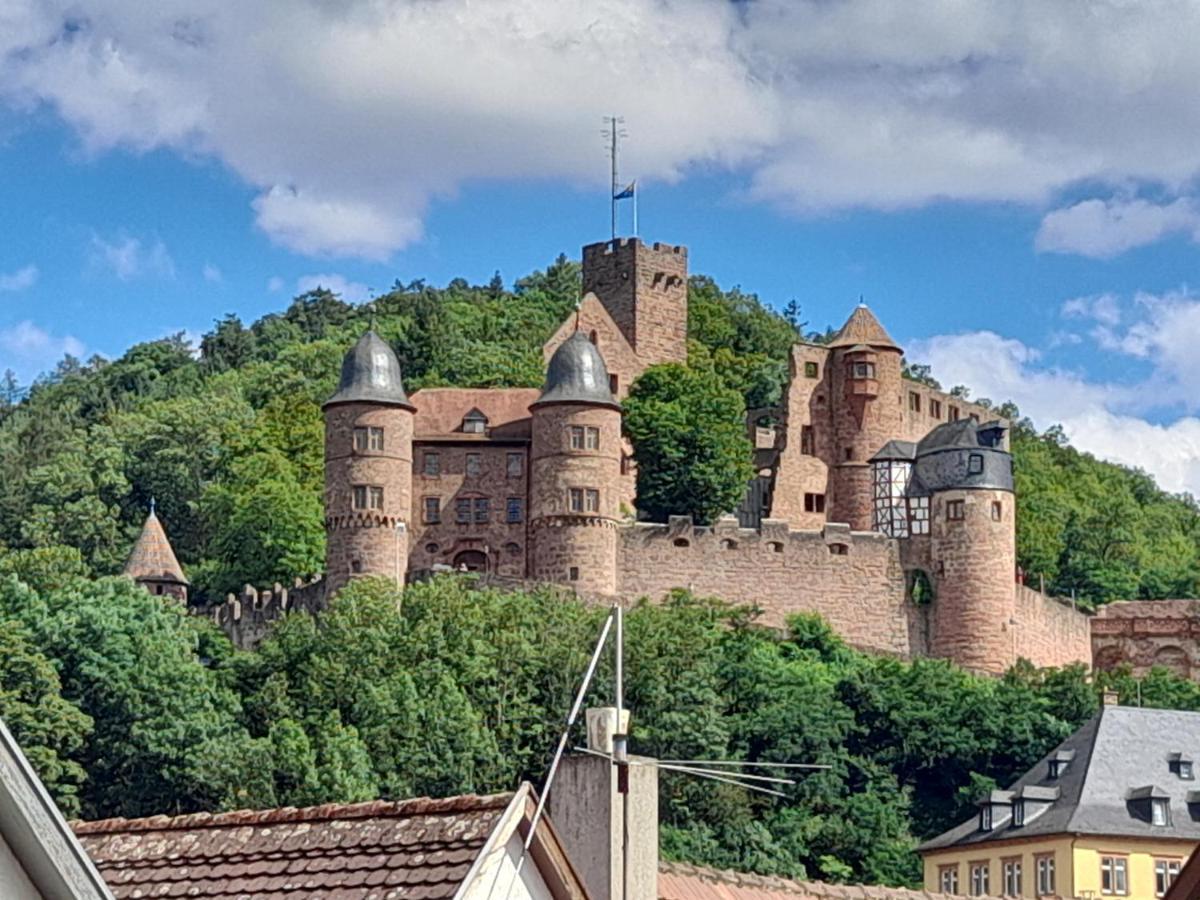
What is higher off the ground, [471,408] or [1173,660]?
[471,408]

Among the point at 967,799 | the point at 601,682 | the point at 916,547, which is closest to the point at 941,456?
the point at 916,547

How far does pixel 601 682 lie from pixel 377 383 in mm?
14472

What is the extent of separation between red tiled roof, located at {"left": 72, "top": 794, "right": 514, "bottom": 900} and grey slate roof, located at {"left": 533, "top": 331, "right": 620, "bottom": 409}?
66986mm

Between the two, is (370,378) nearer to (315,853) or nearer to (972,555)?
(972,555)

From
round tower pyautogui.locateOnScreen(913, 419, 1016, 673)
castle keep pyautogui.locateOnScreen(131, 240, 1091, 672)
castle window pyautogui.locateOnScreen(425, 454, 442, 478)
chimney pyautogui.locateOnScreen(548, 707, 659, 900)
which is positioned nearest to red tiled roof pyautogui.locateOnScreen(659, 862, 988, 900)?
chimney pyautogui.locateOnScreen(548, 707, 659, 900)

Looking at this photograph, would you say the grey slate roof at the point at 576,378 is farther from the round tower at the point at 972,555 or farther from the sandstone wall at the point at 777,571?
the round tower at the point at 972,555

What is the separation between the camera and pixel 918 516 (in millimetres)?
82188

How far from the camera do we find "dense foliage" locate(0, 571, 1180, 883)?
6631 centimetres

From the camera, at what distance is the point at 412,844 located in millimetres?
10125

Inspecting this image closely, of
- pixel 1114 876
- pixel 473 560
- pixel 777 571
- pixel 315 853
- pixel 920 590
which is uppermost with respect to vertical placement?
pixel 473 560

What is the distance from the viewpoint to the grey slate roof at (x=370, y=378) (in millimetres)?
78000

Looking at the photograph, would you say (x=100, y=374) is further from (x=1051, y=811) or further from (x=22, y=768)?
(x=22, y=768)

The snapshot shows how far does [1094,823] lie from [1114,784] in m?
2.02

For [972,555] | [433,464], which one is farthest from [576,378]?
[972,555]
